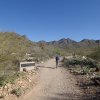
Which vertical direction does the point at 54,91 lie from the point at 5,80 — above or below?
below

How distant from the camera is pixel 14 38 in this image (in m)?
11.0

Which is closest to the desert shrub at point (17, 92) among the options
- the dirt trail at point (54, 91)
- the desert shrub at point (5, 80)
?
the dirt trail at point (54, 91)

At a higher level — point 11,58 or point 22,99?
point 11,58

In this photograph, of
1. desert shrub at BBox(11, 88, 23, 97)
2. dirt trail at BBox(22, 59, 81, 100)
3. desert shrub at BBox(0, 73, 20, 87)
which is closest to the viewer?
dirt trail at BBox(22, 59, 81, 100)

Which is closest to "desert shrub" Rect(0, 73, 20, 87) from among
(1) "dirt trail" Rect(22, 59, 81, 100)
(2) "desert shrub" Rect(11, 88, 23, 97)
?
(2) "desert shrub" Rect(11, 88, 23, 97)

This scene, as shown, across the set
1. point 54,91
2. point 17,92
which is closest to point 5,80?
point 17,92

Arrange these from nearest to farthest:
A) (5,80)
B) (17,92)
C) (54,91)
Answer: (17,92) → (54,91) → (5,80)

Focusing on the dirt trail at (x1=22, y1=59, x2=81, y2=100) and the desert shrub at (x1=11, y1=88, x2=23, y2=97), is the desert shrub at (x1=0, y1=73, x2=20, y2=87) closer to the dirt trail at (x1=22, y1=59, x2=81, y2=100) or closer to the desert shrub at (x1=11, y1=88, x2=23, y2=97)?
the desert shrub at (x1=11, y1=88, x2=23, y2=97)

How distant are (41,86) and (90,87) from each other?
296 centimetres

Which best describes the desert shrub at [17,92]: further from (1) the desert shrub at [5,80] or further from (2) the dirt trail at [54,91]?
(1) the desert shrub at [5,80]

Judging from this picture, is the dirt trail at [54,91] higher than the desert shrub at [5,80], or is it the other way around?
the desert shrub at [5,80]

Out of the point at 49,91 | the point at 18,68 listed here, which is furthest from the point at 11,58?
Result: the point at 18,68

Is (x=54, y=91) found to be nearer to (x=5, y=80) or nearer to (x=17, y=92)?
(x=17, y=92)

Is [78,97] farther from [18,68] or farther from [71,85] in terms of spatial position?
[18,68]
